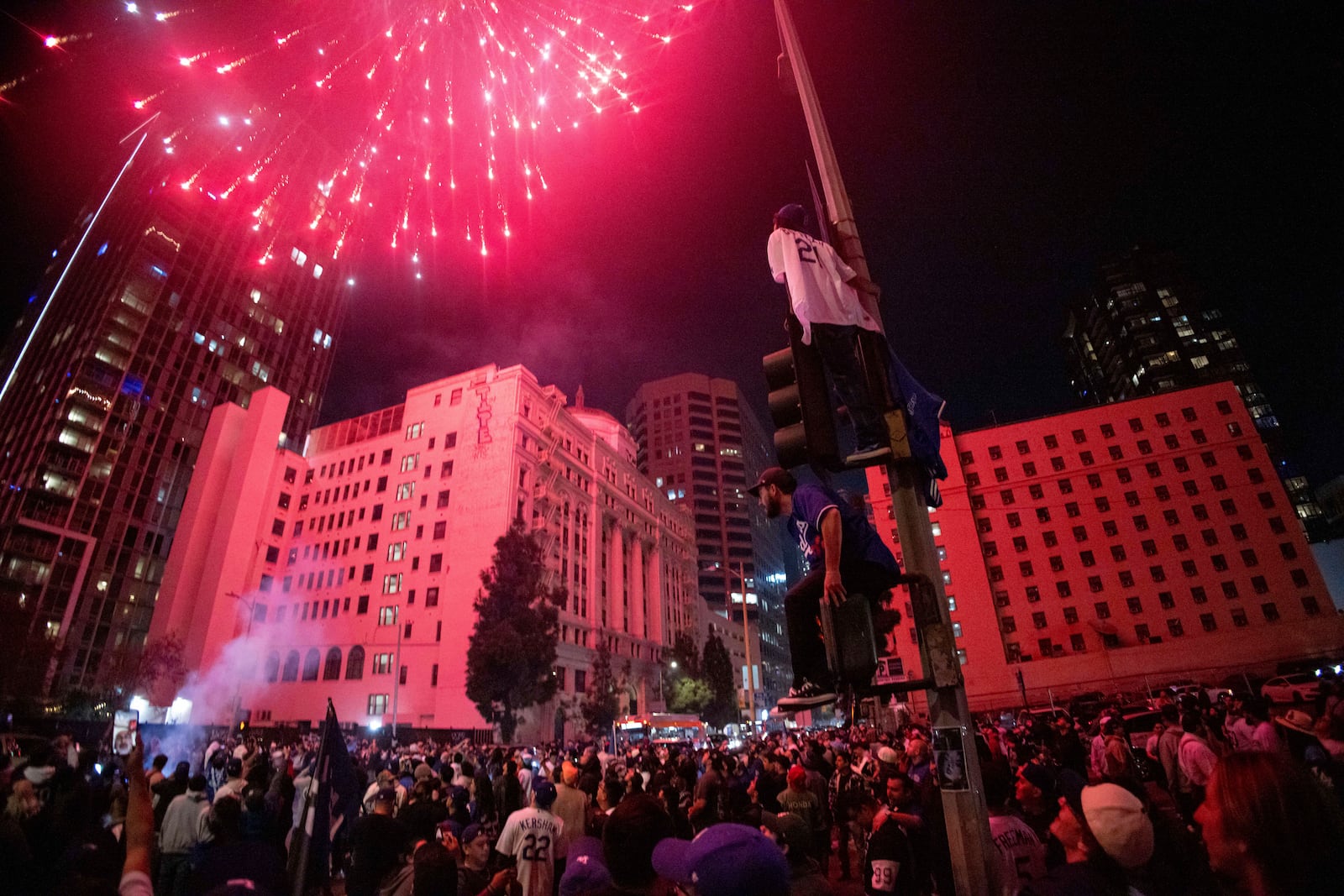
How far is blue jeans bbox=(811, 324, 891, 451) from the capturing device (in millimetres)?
3779

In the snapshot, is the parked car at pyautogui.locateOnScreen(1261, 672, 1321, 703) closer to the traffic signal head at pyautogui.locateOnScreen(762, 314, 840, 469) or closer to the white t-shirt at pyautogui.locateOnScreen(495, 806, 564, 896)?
the white t-shirt at pyautogui.locateOnScreen(495, 806, 564, 896)

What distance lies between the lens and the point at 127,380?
68.4 meters

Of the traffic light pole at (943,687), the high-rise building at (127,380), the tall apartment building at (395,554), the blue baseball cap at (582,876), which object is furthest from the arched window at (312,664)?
the traffic light pole at (943,687)

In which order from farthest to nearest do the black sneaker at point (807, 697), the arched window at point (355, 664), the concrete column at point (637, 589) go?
the concrete column at point (637, 589) < the arched window at point (355, 664) < the black sneaker at point (807, 697)

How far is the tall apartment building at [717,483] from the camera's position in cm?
11531

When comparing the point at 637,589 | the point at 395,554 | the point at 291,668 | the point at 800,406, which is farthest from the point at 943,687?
the point at 637,589

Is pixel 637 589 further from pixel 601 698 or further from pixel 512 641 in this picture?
pixel 512 641

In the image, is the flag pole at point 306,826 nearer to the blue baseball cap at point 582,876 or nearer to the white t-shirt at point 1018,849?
the blue baseball cap at point 582,876

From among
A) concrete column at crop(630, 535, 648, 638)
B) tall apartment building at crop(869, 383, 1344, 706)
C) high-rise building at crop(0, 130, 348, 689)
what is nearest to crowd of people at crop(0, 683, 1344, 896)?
tall apartment building at crop(869, 383, 1344, 706)

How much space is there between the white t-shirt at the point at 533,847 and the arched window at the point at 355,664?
5196 centimetres

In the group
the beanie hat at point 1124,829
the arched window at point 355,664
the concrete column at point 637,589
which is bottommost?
the beanie hat at point 1124,829

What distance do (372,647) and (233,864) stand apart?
5465 cm

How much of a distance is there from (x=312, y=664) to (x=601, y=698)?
86.3ft

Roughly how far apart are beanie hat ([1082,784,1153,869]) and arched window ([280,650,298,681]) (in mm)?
64898
